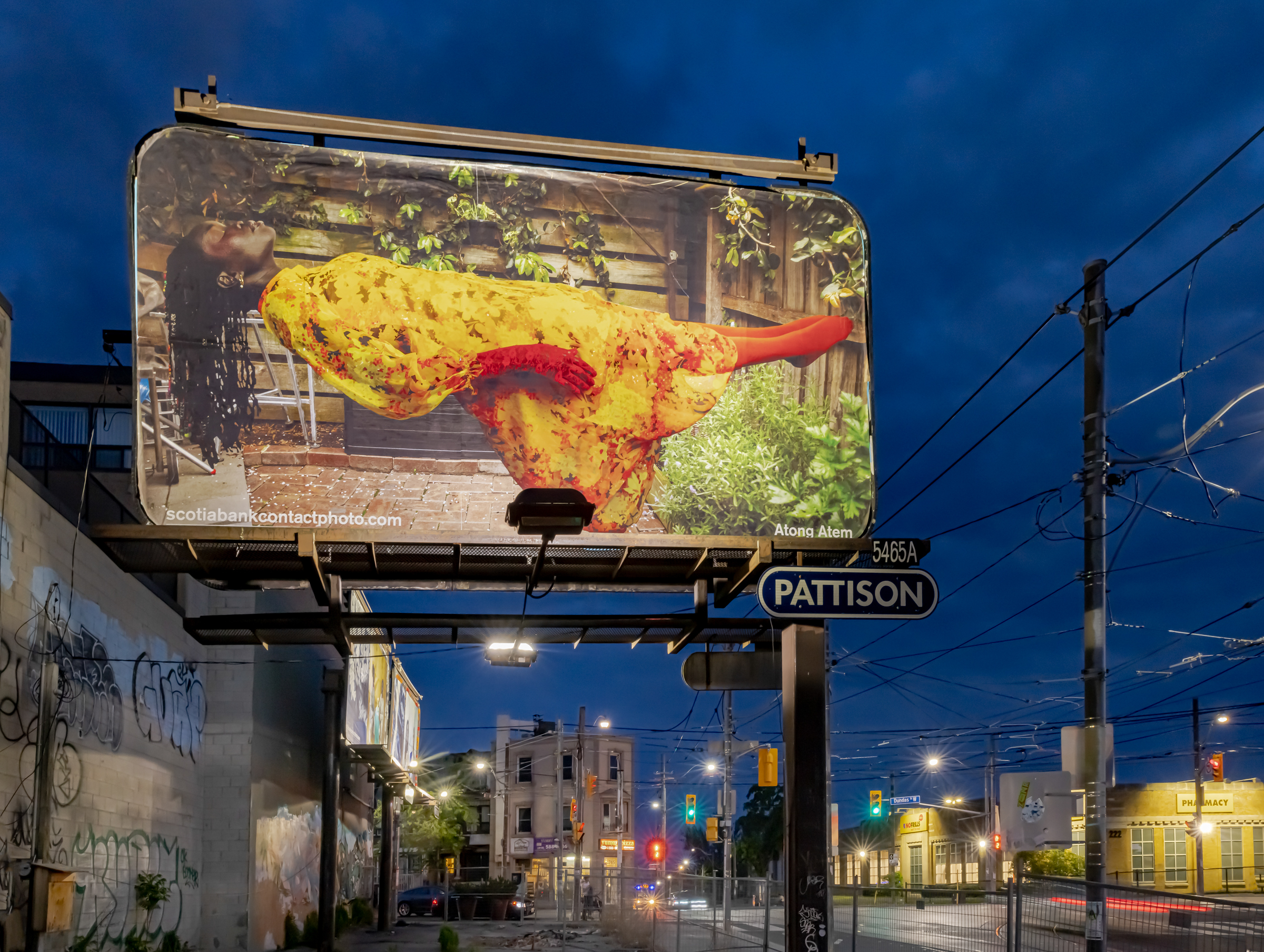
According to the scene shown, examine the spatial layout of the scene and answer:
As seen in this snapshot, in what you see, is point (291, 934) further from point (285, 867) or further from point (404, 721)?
point (404, 721)

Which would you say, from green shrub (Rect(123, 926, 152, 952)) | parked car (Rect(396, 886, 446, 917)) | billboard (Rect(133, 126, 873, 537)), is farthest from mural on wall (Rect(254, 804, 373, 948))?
billboard (Rect(133, 126, 873, 537))

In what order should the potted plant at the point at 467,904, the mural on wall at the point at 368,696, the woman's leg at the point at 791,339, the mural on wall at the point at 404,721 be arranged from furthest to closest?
the potted plant at the point at 467,904 < the mural on wall at the point at 404,721 < the mural on wall at the point at 368,696 < the woman's leg at the point at 791,339

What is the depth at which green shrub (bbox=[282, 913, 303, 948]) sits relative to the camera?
2855 cm

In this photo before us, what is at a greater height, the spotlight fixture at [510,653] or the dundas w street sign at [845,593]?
the dundas w street sign at [845,593]

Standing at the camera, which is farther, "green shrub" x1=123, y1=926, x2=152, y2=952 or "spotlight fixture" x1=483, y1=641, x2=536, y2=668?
"green shrub" x1=123, y1=926, x2=152, y2=952

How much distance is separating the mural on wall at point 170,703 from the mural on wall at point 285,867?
9.90 feet

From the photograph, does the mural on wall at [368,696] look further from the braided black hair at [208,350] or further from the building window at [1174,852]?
the building window at [1174,852]

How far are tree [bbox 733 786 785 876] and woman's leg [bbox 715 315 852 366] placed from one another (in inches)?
4536

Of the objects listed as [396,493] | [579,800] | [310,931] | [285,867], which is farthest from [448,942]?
[579,800]

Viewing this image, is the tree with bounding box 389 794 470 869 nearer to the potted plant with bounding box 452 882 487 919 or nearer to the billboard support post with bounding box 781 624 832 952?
the potted plant with bounding box 452 882 487 919

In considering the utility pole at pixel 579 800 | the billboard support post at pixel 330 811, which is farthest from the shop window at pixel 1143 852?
the billboard support post at pixel 330 811

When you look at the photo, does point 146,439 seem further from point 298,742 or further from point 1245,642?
point 1245,642

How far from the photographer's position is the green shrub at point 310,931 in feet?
99.7

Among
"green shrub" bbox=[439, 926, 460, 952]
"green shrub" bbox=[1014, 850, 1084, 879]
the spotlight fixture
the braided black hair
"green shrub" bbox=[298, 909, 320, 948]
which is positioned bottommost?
"green shrub" bbox=[1014, 850, 1084, 879]
